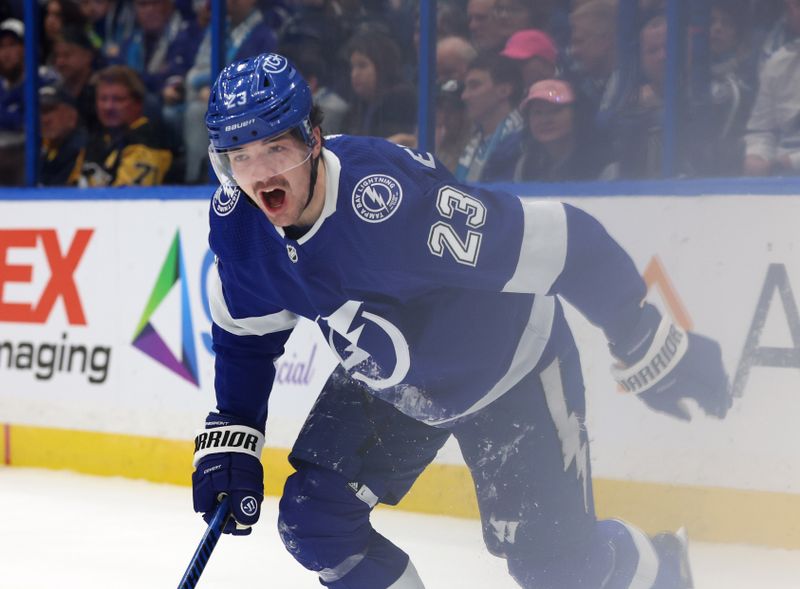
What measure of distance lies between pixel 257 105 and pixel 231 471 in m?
0.68

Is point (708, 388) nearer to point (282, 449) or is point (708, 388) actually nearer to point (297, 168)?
point (297, 168)

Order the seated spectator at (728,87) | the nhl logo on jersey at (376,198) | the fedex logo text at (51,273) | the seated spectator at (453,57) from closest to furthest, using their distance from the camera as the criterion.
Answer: the nhl logo on jersey at (376,198) → the seated spectator at (728,87) → the seated spectator at (453,57) → the fedex logo text at (51,273)

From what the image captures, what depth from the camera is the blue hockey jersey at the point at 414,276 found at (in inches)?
78.2

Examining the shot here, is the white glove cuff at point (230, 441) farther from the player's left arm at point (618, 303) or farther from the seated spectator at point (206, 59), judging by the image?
the seated spectator at point (206, 59)

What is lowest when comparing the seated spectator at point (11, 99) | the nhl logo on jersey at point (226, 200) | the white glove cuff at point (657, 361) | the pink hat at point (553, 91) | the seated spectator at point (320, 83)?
the seated spectator at point (11, 99)

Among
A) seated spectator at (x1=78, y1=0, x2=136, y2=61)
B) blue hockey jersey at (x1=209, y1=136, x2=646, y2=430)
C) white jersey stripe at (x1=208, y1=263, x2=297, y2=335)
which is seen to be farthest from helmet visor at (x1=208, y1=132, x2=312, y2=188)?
seated spectator at (x1=78, y1=0, x2=136, y2=61)

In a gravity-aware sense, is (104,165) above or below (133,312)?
above

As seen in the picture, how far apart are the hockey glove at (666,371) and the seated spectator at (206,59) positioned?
2747 mm

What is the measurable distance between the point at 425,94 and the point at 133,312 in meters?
1.41

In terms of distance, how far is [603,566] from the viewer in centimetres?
228

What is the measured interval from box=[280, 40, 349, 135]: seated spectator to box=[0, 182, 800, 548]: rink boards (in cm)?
54

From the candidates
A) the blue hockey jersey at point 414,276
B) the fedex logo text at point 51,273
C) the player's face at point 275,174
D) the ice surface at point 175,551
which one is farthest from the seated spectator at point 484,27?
the player's face at point 275,174

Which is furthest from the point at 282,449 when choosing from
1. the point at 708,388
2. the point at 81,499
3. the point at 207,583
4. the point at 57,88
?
the point at 708,388

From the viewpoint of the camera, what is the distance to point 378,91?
13.8 feet
